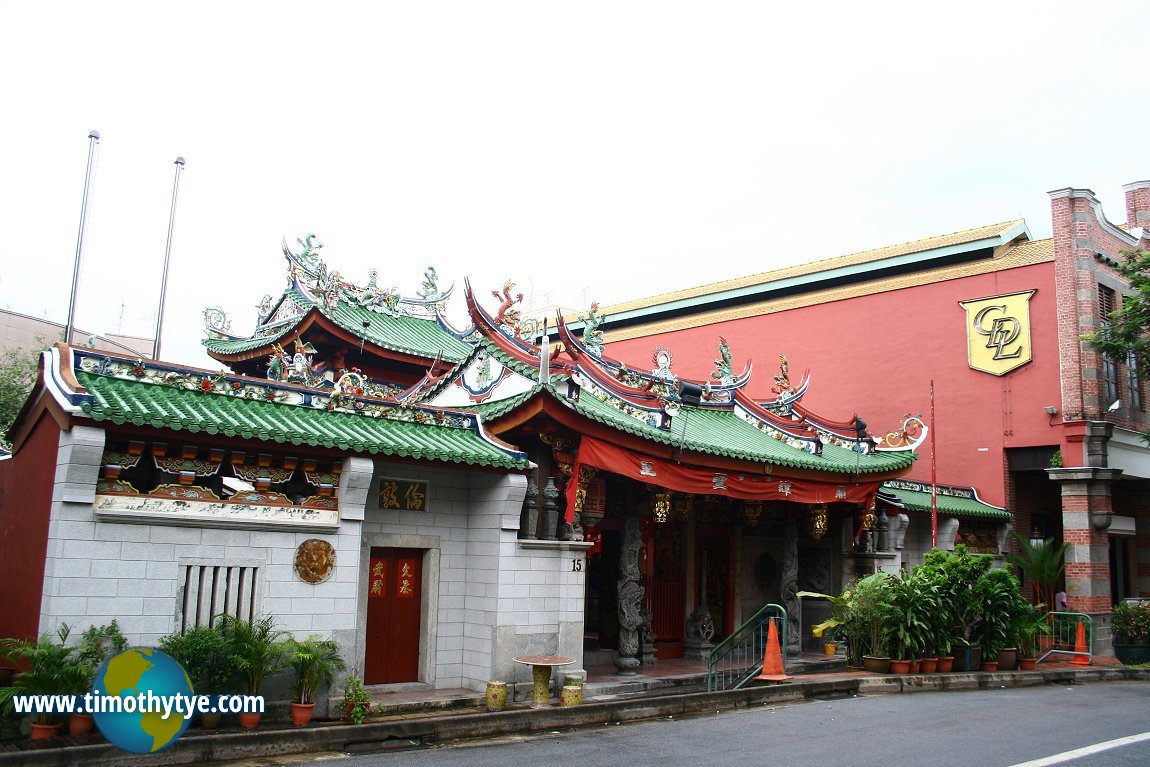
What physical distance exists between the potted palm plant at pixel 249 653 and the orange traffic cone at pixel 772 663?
24.3 ft

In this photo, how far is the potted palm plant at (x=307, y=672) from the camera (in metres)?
10.5

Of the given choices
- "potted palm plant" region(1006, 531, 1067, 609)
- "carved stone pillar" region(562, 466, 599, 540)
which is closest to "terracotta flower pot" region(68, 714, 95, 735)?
"carved stone pillar" region(562, 466, 599, 540)

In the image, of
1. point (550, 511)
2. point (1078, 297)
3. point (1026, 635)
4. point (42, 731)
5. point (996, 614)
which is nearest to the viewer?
point (42, 731)

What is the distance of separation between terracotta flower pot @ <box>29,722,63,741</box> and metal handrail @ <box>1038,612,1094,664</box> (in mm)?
19077

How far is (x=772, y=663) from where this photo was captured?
14.5 meters

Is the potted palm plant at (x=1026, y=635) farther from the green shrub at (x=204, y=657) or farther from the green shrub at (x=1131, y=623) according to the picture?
the green shrub at (x=204, y=657)

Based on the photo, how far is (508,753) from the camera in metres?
9.68

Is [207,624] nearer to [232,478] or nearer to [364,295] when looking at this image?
[232,478]

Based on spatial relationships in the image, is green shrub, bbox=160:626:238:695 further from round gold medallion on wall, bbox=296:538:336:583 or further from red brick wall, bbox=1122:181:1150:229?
red brick wall, bbox=1122:181:1150:229

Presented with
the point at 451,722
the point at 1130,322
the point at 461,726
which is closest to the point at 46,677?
the point at 451,722

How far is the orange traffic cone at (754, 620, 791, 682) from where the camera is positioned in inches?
567

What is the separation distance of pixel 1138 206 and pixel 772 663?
65.2ft

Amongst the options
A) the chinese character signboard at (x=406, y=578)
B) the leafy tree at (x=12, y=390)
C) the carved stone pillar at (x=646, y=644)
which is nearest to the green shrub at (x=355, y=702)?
the chinese character signboard at (x=406, y=578)

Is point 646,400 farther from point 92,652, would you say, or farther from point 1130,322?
point 1130,322
